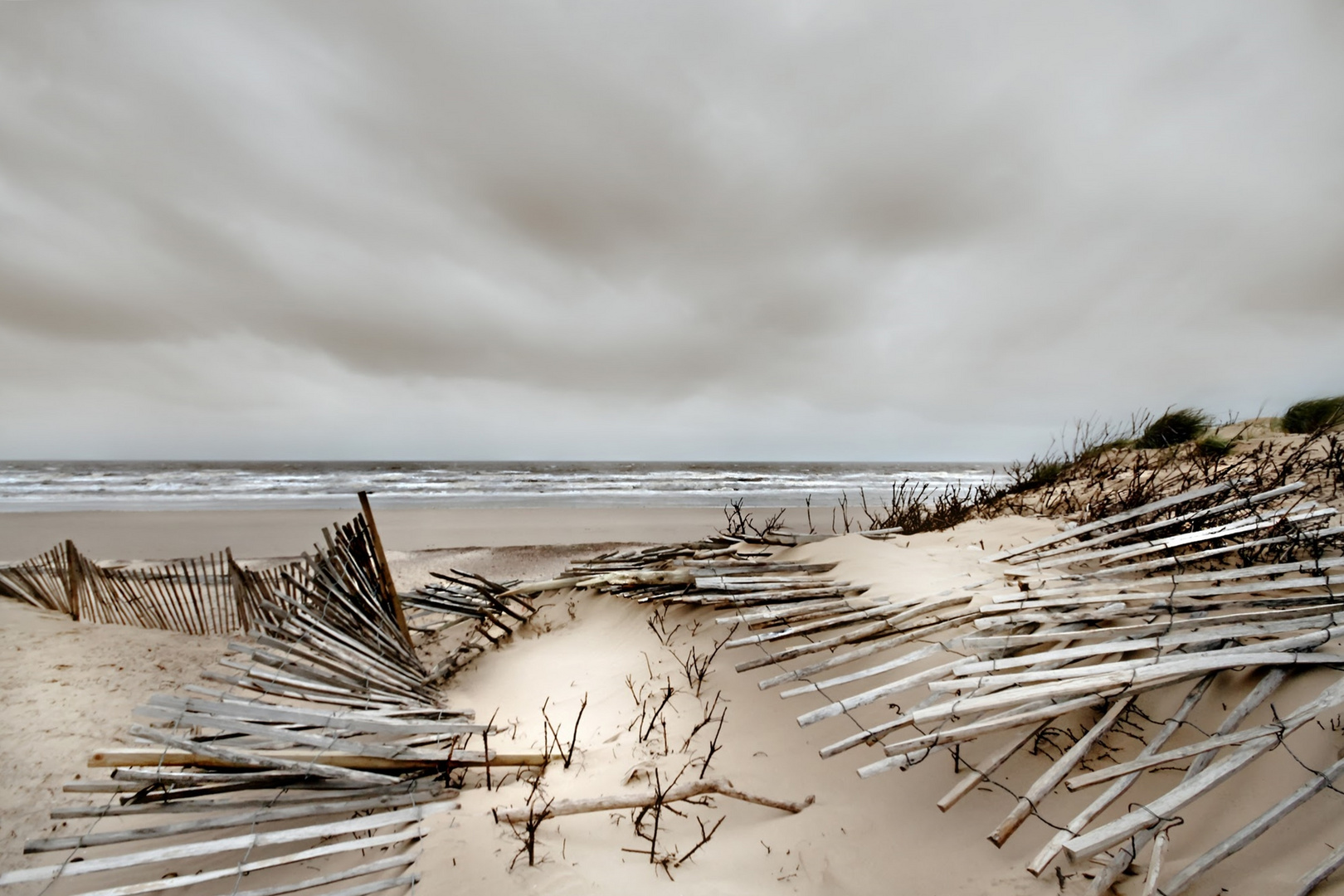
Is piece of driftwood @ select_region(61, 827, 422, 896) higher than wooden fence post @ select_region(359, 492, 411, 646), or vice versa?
wooden fence post @ select_region(359, 492, 411, 646)

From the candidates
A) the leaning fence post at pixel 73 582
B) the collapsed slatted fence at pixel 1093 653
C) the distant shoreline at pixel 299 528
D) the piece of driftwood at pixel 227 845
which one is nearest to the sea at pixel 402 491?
the distant shoreline at pixel 299 528

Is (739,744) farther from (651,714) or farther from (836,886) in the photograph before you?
(836,886)

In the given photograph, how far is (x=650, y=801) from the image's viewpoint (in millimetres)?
2393

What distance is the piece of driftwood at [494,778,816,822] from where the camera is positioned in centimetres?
233

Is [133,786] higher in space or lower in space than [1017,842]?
higher

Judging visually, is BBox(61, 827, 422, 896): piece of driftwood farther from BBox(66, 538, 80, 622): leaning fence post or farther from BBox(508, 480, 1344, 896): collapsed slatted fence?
BBox(66, 538, 80, 622): leaning fence post

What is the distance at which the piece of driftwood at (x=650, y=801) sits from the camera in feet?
7.64

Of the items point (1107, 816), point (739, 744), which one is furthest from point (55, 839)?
point (1107, 816)

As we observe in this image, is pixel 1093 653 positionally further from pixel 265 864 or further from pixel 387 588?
pixel 387 588

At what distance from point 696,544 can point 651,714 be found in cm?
263

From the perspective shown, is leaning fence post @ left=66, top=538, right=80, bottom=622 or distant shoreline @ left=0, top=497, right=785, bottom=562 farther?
distant shoreline @ left=0, top=497, right=785, bottom=562

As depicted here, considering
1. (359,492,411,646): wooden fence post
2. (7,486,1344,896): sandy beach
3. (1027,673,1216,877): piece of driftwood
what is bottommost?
(7,486,1344,896): sandy beach

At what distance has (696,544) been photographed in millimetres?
5949

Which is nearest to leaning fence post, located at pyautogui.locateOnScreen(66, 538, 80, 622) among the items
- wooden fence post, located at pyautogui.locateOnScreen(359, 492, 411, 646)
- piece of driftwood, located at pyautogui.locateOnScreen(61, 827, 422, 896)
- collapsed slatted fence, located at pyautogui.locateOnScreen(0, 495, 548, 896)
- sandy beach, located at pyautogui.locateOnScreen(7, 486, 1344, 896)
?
sandy beach, located at pyautogui.locateOnScreen(7, 486, 1344, 896)
